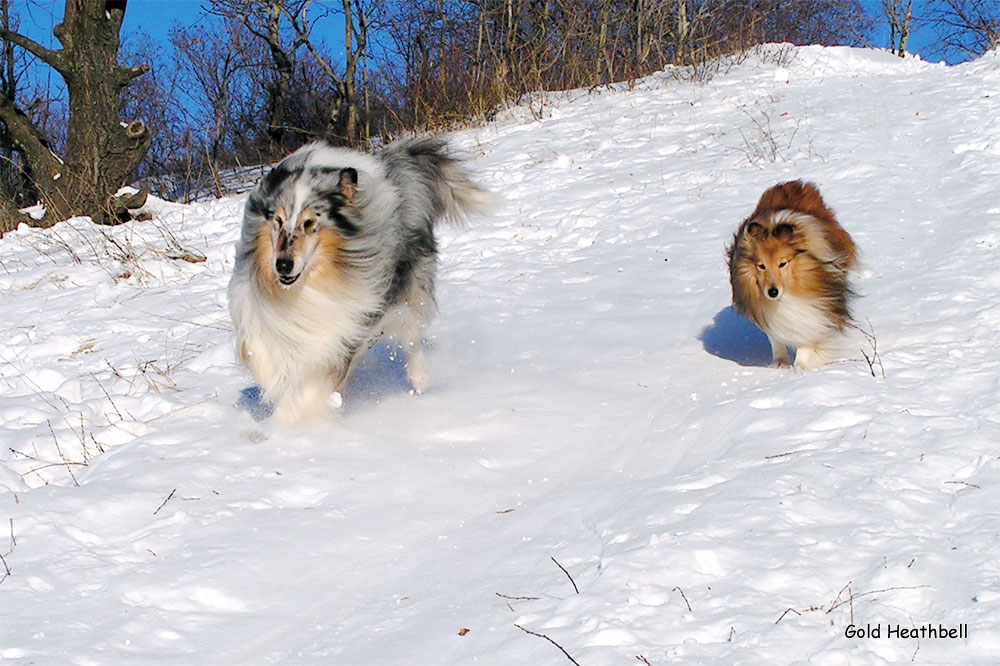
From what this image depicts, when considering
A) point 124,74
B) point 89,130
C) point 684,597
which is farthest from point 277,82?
point 684,597

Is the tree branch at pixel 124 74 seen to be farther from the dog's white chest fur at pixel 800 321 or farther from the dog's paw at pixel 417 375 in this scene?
the dog's white chest fur at pixel 800 321

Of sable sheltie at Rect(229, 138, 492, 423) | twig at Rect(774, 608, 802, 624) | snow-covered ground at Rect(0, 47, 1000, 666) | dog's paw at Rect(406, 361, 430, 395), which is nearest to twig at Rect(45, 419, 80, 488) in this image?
snow-covered ground at Rect(0, 47, 1000, 666)

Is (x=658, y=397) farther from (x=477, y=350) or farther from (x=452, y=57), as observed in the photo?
(x=452, y=57)

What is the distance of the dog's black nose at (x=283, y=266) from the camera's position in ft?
13.7

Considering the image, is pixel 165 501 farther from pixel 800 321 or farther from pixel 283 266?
pixel 800 321

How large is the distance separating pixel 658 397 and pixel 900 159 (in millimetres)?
5391

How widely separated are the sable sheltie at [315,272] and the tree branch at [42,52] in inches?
306

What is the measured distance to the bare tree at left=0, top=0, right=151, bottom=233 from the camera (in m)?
10.8

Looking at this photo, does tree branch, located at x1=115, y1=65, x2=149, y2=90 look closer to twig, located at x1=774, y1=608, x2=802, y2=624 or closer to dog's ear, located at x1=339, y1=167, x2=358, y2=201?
dog's ear, located at x1=339, y1=167, x2=358, y2=201

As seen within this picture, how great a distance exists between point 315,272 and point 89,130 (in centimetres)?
806

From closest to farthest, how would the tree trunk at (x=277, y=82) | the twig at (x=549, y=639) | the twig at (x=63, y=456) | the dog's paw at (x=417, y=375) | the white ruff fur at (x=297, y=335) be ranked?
the twig at (x=549, y=639)
the twig at (x=63, y=456)
the white ruff fur at (x=297, y=335)
the dog's paw at (x=417, y=375)
the tree trunk at (x=277, y=82)

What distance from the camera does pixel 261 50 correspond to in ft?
71.4

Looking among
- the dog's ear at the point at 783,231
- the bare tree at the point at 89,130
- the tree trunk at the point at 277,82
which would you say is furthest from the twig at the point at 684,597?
the tree trunk at the point at 277,82

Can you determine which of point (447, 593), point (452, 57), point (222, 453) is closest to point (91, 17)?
point (452, 57)
